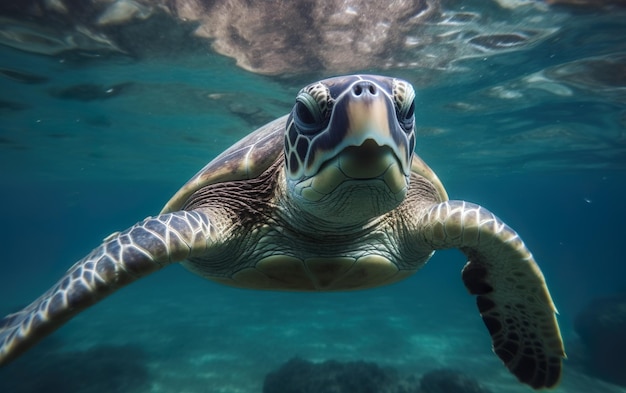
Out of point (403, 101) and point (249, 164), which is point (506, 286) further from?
point (249, 164)

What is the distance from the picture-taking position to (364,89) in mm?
1854

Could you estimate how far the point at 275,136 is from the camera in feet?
11.6

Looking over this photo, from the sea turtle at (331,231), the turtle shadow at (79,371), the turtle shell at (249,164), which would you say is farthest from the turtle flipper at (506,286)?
the turtle shadow at (79,371)

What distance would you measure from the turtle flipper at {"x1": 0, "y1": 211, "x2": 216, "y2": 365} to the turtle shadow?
7.05 meters

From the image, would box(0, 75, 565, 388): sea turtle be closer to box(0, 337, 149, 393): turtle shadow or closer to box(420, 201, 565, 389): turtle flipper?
box(420, 201, 565, 389): turtle flipper

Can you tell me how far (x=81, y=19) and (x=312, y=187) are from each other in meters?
9.09

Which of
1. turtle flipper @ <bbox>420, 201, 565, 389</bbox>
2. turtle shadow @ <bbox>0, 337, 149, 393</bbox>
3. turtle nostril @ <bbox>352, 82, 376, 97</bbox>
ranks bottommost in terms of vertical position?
turtle shadow @ <bbox>0, 337, 149, 393</bbox>

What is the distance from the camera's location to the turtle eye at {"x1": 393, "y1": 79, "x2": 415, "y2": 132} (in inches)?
79.7

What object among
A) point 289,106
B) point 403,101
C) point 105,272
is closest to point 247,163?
point 105,272

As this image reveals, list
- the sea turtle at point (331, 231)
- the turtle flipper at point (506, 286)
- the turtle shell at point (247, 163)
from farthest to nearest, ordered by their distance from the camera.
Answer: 1. the turtle shell at point (247, 163)
2. the turtle flipper at point (506, 286)
3. the sea turtle at point (331, 231)

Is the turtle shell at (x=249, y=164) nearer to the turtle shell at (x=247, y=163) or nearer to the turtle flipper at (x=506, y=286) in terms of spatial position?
the turtle shell at (x=247, y=163)

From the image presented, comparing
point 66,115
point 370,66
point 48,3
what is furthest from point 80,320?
point 370,66

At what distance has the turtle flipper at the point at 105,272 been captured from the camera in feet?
7.34

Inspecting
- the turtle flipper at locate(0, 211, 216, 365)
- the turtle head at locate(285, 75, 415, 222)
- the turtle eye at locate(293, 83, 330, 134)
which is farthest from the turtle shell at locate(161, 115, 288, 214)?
the turtle eye at locate(293, 83, 330, 134)
